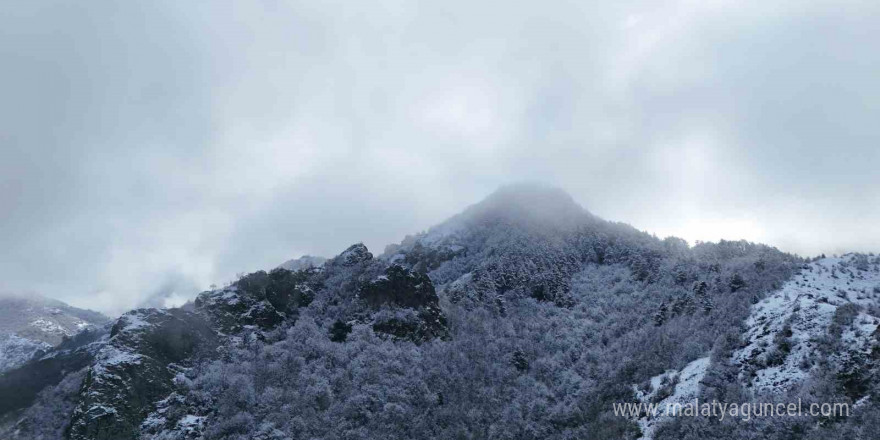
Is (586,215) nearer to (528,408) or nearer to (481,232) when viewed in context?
(481,232)

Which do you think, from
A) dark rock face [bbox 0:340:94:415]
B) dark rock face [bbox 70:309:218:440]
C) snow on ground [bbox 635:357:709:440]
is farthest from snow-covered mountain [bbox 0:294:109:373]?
snow on ground [bbox 635:357:709:440]

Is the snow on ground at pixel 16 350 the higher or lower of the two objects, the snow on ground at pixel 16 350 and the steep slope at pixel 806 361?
the lower

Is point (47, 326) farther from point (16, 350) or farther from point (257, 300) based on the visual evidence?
point (257, 300)

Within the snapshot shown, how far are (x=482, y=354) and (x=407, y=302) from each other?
1595 cm

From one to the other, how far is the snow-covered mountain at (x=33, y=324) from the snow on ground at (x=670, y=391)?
10772 centimetres

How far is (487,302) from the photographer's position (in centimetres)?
10050

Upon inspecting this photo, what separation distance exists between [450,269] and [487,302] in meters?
20.8

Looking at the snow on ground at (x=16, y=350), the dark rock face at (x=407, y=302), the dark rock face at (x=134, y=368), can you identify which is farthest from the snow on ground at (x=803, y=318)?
the snow on ground at (x=16, y=350)

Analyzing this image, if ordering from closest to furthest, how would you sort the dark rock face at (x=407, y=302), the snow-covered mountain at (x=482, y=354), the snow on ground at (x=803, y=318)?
the snow on ground at (x=803, y=318) → the snow-covered mountain at (x=482, y=354) → the dark rock face at (x=407, y=302)

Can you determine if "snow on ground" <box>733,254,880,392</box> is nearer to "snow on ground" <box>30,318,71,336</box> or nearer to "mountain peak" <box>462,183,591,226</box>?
"mountain peak" <box>462,183,591,226</box>

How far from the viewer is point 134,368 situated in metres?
70.6

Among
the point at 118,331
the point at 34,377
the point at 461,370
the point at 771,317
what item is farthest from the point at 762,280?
the point at 34,377

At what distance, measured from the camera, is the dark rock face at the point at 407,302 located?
8831 centimetres

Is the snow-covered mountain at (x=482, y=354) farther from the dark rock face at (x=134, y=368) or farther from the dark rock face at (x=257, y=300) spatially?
the dark rock face at (x=257, y=300)
